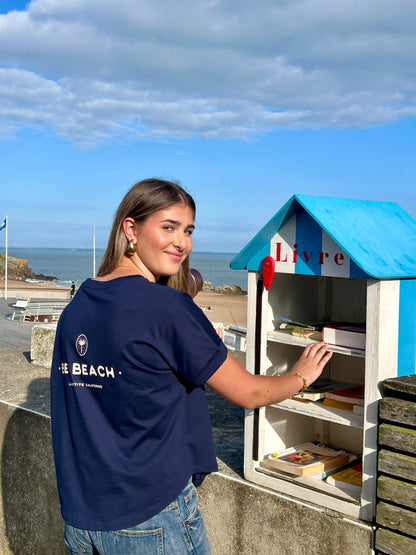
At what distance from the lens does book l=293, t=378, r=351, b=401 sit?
3290 mm

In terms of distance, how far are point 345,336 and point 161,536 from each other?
4.32 feet

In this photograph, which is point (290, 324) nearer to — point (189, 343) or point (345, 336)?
point (345, 336)

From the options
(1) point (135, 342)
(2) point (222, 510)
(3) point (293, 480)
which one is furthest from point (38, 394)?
(1) point (135, 342)

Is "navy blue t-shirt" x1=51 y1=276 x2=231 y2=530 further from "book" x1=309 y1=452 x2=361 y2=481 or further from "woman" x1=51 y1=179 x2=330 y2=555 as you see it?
"book" x1=309 y1=452 x2=361 y2=481

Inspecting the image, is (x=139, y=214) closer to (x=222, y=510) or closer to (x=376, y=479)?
(x=376, y=479)

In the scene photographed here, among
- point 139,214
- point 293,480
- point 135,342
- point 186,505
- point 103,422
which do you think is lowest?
point 293,480

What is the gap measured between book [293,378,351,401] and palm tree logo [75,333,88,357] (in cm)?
152

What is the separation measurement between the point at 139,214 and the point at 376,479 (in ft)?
5.24

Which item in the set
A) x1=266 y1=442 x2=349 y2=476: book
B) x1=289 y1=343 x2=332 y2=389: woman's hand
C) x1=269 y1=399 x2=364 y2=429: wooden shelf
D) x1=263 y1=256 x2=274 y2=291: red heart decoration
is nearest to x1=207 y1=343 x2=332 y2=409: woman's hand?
x1=289 y1=343 x2=332 y2=389: woman's hand

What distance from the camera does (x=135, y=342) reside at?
2049 mm

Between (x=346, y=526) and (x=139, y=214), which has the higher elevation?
(x=139, y=214)

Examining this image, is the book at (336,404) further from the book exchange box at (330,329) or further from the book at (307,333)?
the book at (307,333)

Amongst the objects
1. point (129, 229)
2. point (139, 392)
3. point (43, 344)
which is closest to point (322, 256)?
point (129, 229)

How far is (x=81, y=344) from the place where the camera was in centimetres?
217
